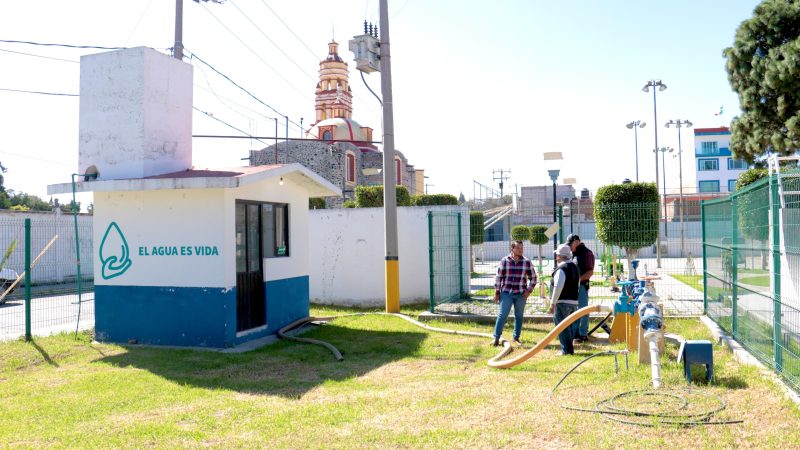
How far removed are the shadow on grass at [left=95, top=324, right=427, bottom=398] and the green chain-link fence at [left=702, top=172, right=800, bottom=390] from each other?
4.44 m

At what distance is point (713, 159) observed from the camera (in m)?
63.3

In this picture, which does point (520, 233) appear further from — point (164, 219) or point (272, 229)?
point (164, 219)

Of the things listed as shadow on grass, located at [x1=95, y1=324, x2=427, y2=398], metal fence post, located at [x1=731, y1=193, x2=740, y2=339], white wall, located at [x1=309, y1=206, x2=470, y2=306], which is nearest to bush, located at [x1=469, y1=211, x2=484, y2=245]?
white wall, located at [x1=309, y1=206, x2=470, y2=306]

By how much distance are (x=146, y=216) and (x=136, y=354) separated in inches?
87.9

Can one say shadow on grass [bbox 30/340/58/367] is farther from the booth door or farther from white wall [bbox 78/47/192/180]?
white wall [bbox 78/47/192/180]

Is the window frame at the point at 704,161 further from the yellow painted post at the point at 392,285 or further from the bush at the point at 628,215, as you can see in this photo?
the yellow painted post at the point at 392,285

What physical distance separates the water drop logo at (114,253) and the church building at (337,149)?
1038 inches

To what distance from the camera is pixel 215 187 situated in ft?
31.3

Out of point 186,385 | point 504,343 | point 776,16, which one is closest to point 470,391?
point 504,343

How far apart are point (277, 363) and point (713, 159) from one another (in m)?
63.8

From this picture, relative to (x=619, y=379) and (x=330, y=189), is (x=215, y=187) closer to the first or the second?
(x=330, y=189)

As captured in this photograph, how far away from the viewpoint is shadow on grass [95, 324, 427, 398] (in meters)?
7.72

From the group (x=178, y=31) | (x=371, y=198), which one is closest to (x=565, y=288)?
(x=178, y=31)

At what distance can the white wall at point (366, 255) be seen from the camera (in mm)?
16031
